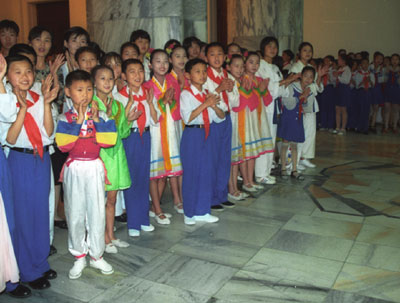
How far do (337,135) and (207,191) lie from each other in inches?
231

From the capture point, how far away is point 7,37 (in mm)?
4473

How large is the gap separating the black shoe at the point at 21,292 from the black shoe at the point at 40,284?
8 cm

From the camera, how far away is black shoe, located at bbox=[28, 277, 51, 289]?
311cm

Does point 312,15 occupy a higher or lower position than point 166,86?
higher

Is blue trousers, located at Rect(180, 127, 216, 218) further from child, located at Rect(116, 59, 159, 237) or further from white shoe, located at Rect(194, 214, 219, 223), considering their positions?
child, located at Rect(116, 59, 159, 237)

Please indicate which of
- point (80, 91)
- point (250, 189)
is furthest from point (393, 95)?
point (80, 91)

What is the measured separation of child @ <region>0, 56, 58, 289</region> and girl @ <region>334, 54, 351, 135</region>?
7561 mm

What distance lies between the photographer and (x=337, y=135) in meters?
9.52

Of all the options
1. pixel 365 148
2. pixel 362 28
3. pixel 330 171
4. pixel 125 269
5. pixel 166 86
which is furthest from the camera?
pixel 362 28

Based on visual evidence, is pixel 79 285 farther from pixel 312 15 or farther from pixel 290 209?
pixel 312 15

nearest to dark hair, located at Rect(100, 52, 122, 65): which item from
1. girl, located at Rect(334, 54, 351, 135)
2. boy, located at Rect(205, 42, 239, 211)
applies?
boy, located at Rect(205, 42, 239, 211)

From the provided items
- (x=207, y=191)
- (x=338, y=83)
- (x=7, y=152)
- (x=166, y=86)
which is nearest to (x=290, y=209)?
(x=207, y=191)

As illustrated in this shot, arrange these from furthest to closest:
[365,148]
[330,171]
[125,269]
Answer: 1. [365,148]
2. [330,171]
3. [125,269]

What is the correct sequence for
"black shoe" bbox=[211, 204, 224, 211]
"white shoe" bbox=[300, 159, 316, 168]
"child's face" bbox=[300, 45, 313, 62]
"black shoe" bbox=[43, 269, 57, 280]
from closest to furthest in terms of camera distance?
"black shoe" bbox=[43, 269, 57, 280] < "black shoe" bbox=[211, 204, 224, 211] < "child's face" bbox=[300, 45, 313, 62] < "white shoe" bbox=[300, 159, 316, 168]
